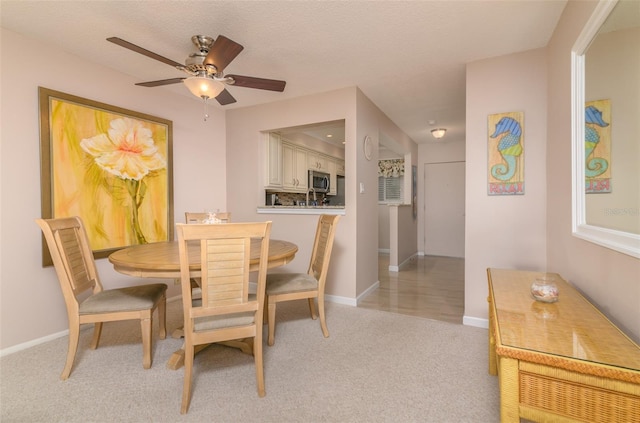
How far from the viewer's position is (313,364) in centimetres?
198

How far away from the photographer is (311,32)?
84.7 inches

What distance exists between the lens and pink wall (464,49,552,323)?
2344mm

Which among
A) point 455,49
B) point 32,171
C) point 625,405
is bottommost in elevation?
point 625,405

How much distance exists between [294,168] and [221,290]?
143 inches

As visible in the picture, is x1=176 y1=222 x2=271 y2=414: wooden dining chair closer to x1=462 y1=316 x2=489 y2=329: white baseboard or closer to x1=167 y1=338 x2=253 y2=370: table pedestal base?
x1=167 y1=338 x2=253 y2=370: table pedestal base

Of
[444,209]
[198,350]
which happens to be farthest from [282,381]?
[444,209]

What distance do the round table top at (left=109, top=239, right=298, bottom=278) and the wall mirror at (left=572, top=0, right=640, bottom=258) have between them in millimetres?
1657

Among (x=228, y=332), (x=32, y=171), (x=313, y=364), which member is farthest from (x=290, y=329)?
(x=32, y=171)

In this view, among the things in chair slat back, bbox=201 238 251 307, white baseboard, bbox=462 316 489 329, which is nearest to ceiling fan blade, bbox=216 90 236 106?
chair slat back, bbox=201 238 251 307

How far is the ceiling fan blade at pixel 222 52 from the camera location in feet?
5.57

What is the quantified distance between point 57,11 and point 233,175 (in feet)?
7.48

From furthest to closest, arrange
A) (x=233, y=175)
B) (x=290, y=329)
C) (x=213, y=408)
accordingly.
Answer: (x=233, y=175), (x=290, y=329), (x=213, y=408)

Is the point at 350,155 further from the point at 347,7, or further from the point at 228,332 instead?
the point at 228,332

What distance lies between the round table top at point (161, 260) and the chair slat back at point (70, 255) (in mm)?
273
